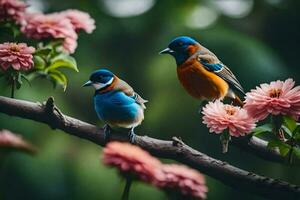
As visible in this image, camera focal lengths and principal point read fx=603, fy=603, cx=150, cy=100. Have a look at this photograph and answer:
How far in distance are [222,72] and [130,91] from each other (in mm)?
172

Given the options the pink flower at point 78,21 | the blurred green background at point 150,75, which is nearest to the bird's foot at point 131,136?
the blurred green background at point 150,75

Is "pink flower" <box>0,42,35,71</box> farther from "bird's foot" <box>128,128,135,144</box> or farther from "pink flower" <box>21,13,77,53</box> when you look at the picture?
"bird's foot" <box>128,128,135,144</box>

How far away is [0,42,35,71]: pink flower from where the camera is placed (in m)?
0.96

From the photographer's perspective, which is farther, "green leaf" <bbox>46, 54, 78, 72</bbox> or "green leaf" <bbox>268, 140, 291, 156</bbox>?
"green leaf" <bbox>46, 54, 78, 72</bbox>

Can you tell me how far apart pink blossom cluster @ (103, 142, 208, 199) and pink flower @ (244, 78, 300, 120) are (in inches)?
6.7

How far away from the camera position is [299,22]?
1.49m

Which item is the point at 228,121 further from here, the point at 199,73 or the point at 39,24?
the point at 39,24

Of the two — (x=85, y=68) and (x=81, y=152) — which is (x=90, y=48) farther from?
(x=81, y=152)

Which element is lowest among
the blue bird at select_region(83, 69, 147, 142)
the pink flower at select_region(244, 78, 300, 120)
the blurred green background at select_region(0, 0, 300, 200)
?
the blurred green background at select_region(0, 0, 300, 200)

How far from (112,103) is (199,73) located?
0.16 metres

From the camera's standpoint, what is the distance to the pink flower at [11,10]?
1.05 meters

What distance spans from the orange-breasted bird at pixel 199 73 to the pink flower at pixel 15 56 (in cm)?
23

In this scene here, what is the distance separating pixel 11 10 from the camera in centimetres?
105

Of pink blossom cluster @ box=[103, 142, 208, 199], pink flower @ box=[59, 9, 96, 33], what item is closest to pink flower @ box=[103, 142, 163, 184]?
pink blossom cluster @ box=[103, 142, 208, 199]
